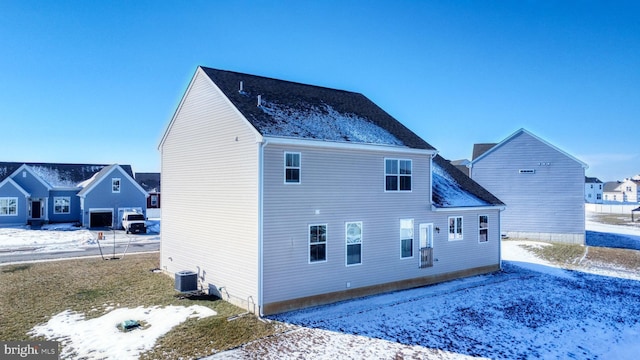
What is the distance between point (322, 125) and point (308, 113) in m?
1.00

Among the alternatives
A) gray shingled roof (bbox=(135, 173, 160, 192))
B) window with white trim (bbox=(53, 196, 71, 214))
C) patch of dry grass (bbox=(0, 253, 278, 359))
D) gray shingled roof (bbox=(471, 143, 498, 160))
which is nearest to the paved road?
patch of dry grass (bbox=(0, 253, 278, 359))

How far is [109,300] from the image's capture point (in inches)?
575

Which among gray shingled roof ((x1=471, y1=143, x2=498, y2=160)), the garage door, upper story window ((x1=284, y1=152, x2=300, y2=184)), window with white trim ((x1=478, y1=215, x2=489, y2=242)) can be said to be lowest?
the garage door

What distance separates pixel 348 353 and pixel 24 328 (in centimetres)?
914

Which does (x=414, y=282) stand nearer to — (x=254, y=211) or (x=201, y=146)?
(x=254, y=211)

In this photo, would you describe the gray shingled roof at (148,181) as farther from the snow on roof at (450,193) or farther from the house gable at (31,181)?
the snow on roof at (450,193)

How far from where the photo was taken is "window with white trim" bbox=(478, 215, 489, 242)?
20.4m

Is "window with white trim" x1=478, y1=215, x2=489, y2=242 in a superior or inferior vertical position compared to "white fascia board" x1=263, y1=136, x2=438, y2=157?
inferior

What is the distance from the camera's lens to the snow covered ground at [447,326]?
10727 mm

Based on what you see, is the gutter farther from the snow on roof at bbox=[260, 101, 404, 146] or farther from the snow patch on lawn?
the snow patch on lawn

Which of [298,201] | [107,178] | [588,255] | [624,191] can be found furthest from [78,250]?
[624,191]

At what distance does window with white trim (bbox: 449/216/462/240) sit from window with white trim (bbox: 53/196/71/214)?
124 ft

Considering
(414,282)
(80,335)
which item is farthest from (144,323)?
(414,282)

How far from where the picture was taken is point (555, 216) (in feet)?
107
